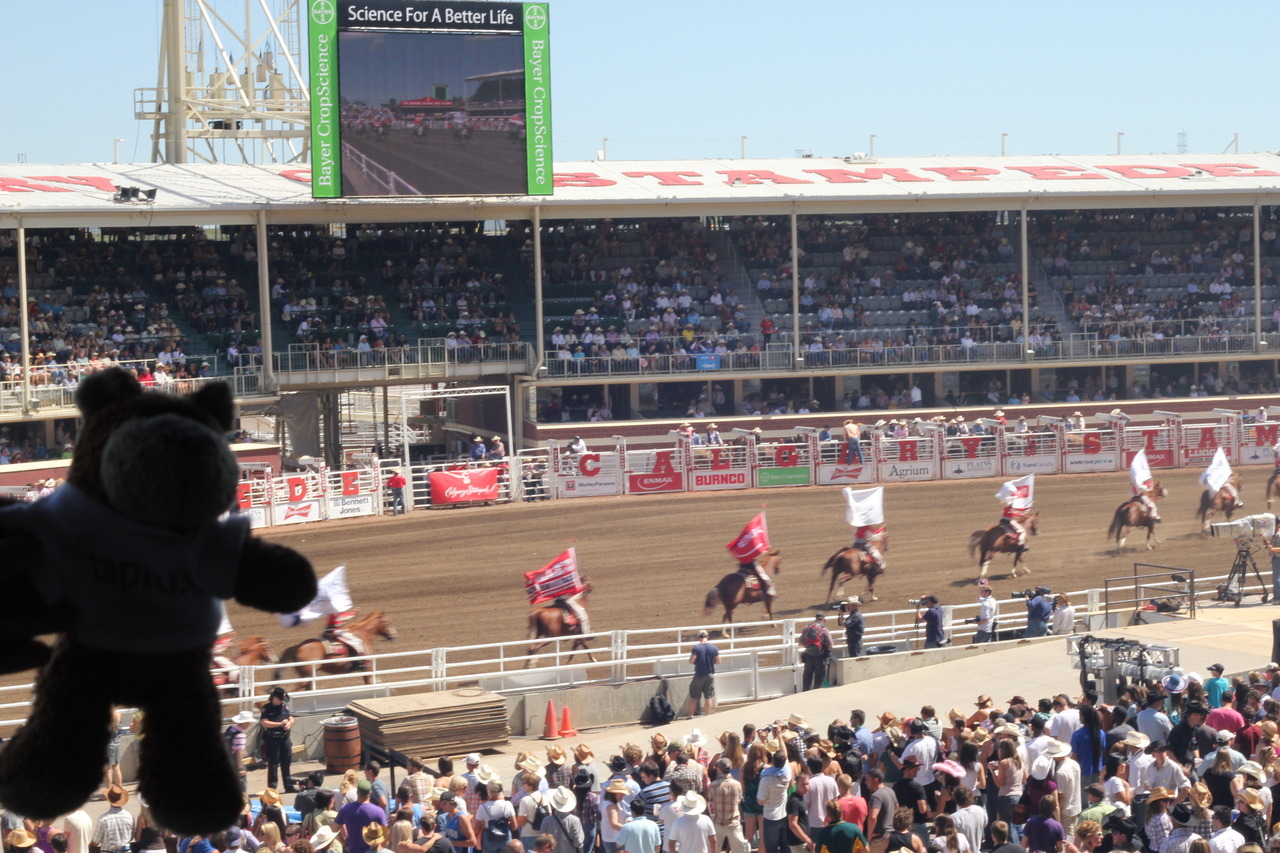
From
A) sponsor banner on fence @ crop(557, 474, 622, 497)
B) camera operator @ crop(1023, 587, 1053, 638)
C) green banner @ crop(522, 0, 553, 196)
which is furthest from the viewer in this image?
green banner @ crop(522, 0, 553, 196)

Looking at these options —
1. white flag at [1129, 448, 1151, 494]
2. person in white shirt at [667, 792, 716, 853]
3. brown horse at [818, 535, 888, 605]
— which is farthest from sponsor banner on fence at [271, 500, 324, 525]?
person in white shirt at [667, 792, 716, 853]

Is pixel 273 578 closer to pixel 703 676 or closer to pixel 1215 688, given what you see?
pixel 1215 688

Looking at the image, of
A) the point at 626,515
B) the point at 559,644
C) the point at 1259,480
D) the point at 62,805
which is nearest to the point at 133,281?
the point at 626,515

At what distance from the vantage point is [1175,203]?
4325 centimetres

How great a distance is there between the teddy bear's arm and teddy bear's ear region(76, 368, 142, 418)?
14.4 inches

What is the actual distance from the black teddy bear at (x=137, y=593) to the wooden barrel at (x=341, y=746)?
1540cm

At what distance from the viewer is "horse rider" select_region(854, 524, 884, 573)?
83.1ft

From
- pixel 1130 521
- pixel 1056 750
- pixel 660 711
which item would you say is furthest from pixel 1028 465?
pixel 1056 750

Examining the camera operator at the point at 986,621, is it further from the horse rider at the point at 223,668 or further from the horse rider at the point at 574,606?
the horse rider at the point at 223,668

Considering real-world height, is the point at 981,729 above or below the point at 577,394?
below

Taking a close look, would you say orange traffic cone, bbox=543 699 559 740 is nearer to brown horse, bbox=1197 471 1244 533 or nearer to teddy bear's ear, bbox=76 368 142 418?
brown horse, bbox=1197 471 1244 533

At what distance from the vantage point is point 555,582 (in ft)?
69.4

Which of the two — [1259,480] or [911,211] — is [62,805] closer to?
[1259,480]

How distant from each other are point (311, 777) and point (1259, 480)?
2618 centimetres
